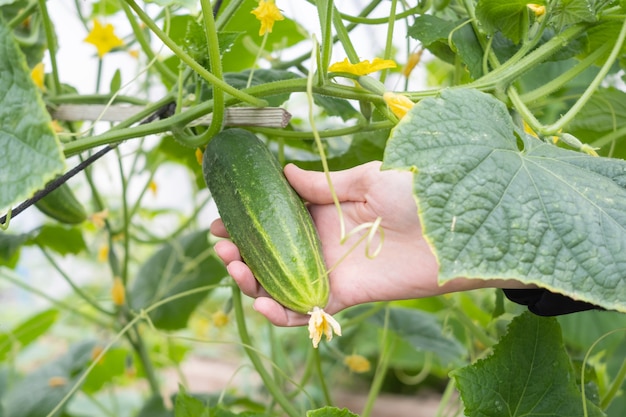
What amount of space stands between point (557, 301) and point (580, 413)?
18 centimetres

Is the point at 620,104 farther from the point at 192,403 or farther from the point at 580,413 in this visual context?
the point at 192,403

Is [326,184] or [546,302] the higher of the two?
[326,184]

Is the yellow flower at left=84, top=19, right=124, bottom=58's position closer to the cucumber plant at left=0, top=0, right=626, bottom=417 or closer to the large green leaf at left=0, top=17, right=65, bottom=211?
the cucumber plant at left=0, top=0, right=626, bottom=417

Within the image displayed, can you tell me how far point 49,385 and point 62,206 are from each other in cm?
52

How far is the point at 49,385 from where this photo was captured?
1468 millimetres

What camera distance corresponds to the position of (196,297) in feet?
4.88

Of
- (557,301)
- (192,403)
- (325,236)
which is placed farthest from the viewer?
(192,403)

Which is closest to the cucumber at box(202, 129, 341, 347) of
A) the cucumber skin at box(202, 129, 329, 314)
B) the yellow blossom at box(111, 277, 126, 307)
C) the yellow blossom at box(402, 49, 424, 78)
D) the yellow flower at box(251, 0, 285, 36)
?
the cucumber skin at box(202, 129, 329, 314)

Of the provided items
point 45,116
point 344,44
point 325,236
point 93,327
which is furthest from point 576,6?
point 93,327

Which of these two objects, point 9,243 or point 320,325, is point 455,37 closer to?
point 320,325

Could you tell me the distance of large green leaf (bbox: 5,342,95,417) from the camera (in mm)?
1408

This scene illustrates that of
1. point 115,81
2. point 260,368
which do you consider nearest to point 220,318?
point 260,368

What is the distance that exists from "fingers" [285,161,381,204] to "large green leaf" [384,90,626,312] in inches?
7.6

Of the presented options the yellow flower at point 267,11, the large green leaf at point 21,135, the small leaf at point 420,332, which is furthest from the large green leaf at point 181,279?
the large green leaf at point 21,135
